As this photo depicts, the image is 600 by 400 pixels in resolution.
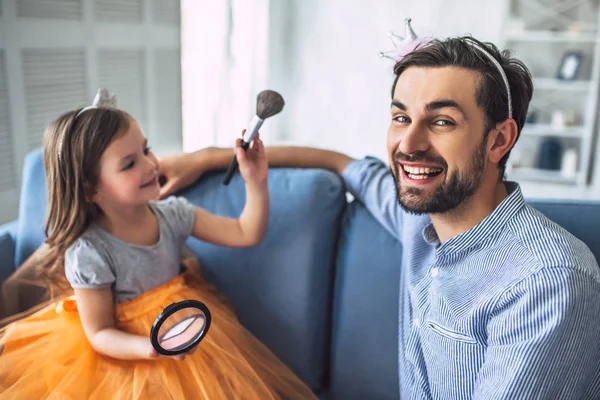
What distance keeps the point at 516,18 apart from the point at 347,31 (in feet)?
4.11

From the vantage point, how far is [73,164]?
3.74 ft

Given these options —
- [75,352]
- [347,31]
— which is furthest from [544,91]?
[75,352]

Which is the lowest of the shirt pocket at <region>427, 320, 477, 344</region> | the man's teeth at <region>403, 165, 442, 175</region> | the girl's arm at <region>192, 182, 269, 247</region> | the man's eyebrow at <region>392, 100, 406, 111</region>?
the shirt pocket at <region>427, 320, 477, 344</region>

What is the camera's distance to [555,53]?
402 centimetres

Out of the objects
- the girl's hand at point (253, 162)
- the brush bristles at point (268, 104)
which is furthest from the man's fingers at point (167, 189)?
the brush bristles at point (268, 104)

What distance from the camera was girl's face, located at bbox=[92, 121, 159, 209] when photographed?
1.15 meters

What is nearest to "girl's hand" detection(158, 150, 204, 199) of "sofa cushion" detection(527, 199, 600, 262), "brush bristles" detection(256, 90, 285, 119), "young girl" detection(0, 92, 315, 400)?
"young girl" detection(0, 92, 315, 400)

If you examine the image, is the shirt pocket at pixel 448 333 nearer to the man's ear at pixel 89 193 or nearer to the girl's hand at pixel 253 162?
the girl's hand at pixel 253 162

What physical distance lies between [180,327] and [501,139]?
0.69m

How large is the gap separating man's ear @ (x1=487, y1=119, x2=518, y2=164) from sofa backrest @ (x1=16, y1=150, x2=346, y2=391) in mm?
489

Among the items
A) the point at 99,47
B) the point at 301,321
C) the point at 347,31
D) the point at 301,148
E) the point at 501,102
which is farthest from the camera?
the point at 347,31

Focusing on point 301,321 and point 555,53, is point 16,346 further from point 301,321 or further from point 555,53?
point 555,53

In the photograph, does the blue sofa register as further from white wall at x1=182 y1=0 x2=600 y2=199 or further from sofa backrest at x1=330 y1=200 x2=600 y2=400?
white wall at x1=182 y1=0 x2=600 y2=199

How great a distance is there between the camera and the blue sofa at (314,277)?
134 centimetres
